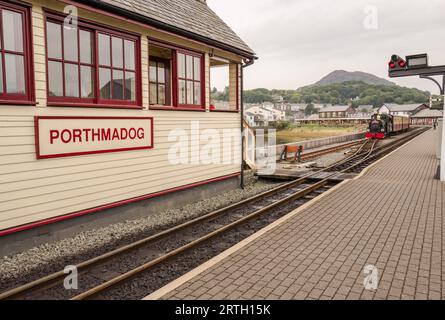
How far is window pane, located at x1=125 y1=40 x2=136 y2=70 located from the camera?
24.6ft

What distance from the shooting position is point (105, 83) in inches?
279

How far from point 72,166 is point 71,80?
5.14ft

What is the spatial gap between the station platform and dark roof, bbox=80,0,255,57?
4981 millimetres

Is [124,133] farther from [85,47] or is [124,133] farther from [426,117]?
[426,117]

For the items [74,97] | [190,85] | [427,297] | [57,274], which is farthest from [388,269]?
Answer: [190,85]

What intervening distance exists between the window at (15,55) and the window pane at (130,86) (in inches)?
84.2

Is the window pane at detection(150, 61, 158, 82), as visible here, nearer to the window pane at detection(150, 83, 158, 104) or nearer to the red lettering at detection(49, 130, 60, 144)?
the window pane at detection(150, 83, 158, 104)

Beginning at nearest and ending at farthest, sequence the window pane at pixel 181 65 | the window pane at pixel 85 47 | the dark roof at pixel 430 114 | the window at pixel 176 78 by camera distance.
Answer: the window pane at pixel 85 47 → the window at pixel 176 78 → the window pane at pixel 181 65 → the dark roof at pixel 430 114

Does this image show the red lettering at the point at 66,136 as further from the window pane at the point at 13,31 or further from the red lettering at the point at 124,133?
the window pane at the point at 13,31

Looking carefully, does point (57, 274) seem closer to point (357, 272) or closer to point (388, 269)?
point (357, 272)

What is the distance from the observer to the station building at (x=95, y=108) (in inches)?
219

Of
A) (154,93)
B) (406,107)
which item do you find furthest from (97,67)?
(406,107)

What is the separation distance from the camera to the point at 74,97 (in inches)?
256

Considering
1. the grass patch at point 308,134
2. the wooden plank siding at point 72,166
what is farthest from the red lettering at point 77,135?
the grass patch at point 308,134
